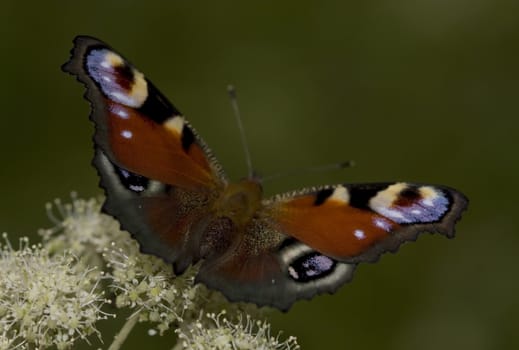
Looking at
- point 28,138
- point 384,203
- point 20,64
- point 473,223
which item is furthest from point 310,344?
point 20,64

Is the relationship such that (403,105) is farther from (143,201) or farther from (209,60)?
(143,201)

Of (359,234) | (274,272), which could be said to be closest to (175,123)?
(274,272)

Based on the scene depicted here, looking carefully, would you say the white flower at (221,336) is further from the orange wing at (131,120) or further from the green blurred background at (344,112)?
the green blurred background at (344,112)

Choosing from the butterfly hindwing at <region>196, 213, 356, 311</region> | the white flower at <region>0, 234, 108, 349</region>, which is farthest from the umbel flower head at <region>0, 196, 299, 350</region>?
the butterfly hindwing at <region>196, 213, 356, 311</region>

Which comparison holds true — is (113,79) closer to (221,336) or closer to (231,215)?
(231,215)

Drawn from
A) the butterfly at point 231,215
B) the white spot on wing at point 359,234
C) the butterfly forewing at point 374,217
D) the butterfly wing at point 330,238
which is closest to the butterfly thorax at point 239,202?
the butterfly at point 231,215

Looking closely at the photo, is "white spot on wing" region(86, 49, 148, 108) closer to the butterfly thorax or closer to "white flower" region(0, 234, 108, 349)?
the butterfly thorax
